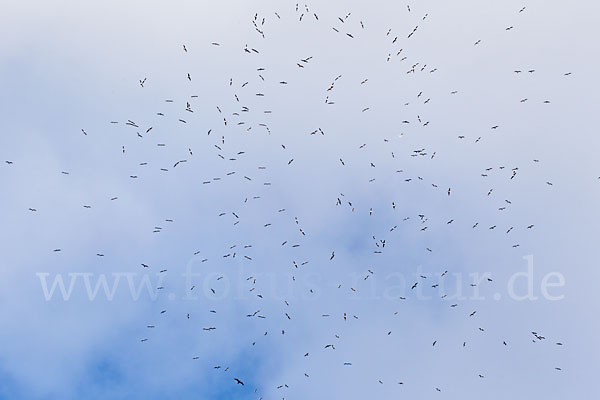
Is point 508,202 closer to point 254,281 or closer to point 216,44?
point 254,281

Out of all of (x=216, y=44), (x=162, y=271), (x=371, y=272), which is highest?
(x=216, y=44)

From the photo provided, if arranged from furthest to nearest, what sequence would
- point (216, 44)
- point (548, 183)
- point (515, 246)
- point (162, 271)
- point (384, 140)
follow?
point (515, 246)
point (162, 271)
point (548, 183)
point (216, 44)
point (384, 140)

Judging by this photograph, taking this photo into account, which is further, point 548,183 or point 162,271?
point 162,271

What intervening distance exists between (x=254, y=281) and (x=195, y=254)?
15.4ft

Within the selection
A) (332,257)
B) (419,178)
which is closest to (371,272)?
(332,257)

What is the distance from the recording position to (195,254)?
4112 centimetres

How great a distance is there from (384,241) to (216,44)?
18.4 meters

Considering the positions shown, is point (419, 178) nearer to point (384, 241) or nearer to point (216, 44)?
point (384, 241)

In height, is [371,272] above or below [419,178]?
below

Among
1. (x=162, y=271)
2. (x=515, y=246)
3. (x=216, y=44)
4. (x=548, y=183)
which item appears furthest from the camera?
(x=515, y=246)

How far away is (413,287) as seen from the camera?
138 feet

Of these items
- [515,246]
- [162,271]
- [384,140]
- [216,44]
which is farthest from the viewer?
[515,246]

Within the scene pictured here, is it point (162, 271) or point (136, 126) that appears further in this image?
point (162, 271)

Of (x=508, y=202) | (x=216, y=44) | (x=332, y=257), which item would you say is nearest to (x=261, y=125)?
(x=216, y=44)
